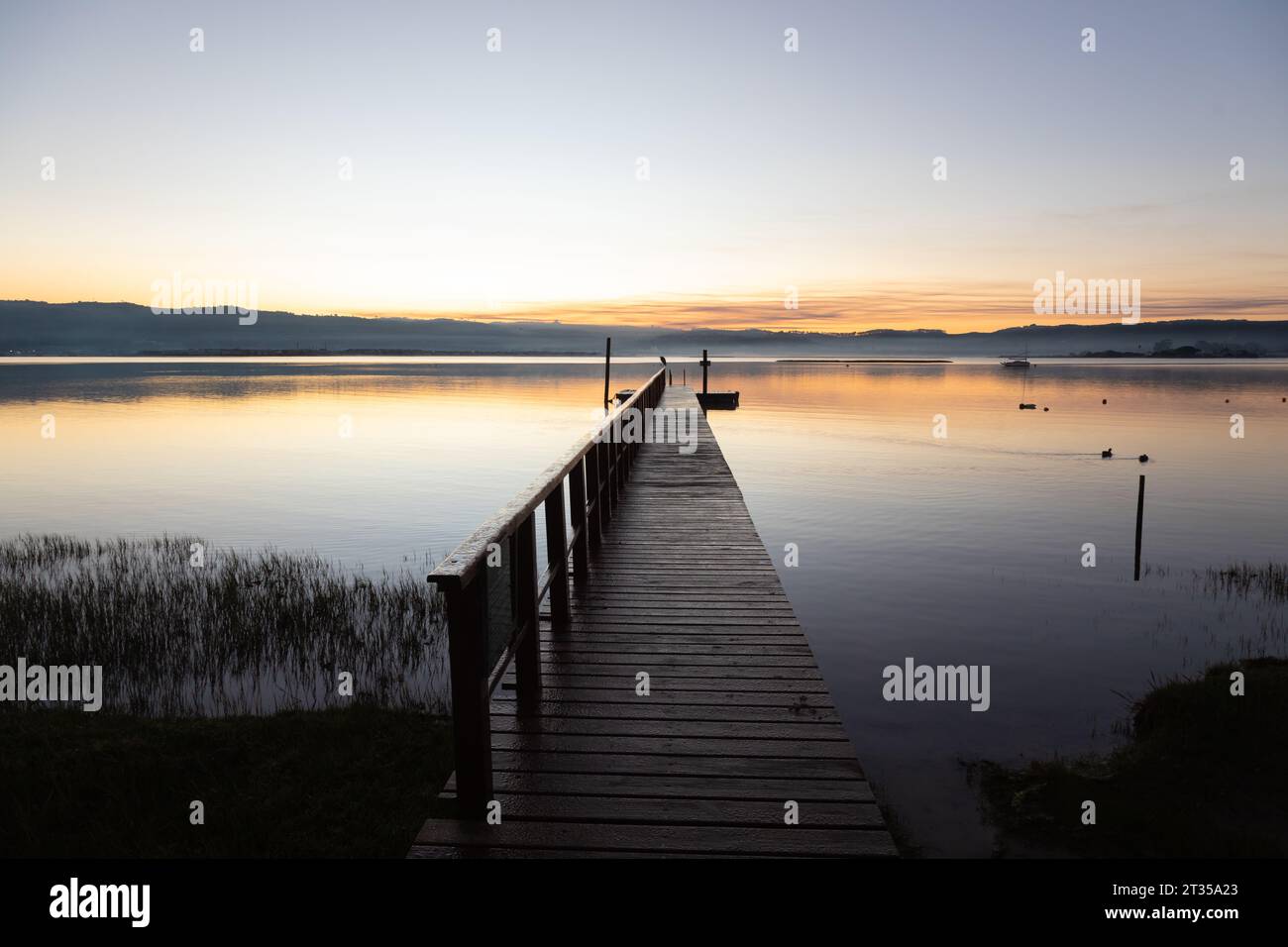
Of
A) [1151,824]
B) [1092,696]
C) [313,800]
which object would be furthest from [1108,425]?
[313,800]

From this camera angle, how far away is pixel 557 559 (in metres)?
5.80

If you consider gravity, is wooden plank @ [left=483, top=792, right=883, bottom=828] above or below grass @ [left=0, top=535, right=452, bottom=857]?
above

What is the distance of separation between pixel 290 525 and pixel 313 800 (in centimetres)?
1337

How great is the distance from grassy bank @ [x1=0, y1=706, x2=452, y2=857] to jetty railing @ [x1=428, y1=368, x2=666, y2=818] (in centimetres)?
133

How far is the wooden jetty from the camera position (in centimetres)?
326

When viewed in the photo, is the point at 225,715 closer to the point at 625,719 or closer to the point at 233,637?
the point at 233,637

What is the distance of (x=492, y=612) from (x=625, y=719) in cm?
120

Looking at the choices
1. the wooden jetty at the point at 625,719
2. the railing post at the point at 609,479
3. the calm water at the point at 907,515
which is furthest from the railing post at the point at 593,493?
the calm water at the point at 907,515

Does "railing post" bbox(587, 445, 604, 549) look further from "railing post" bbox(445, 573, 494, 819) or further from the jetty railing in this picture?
"railing post" bbox(445, 573, 494, 819)

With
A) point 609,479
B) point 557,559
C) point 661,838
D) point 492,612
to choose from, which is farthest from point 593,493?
point 661,838

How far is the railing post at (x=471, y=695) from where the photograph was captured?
314 cm

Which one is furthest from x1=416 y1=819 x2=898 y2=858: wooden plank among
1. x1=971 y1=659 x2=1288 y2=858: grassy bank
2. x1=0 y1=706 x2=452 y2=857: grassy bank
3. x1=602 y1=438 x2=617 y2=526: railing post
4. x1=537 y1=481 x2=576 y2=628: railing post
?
x1=602 y1=438 x2=617 y2=526: railing post

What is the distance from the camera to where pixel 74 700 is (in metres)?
7.50
